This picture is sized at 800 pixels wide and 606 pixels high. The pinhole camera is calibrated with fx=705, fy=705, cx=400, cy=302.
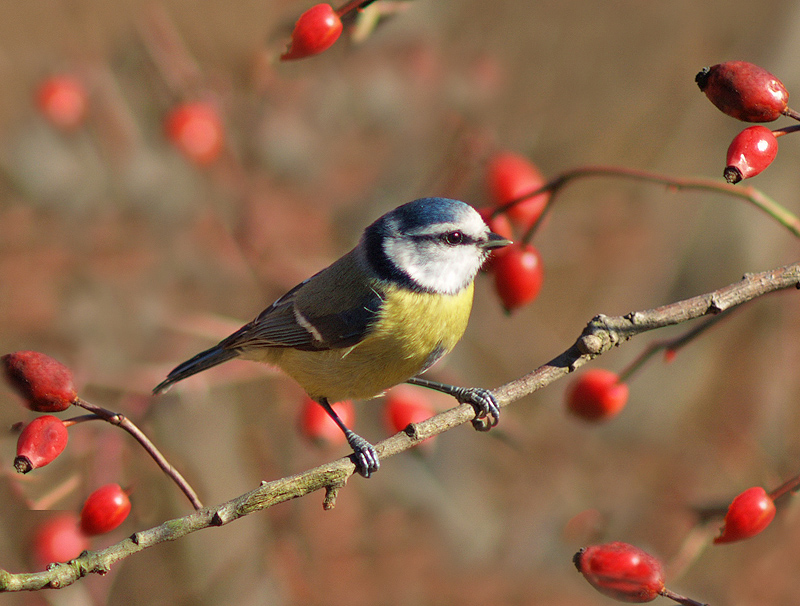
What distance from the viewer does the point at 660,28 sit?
15.9ft

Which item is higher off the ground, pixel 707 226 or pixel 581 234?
pixel 707 226

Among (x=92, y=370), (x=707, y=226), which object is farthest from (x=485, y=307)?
(x=92, y=370)

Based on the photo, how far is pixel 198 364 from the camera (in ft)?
7.38

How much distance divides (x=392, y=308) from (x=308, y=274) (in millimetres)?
704

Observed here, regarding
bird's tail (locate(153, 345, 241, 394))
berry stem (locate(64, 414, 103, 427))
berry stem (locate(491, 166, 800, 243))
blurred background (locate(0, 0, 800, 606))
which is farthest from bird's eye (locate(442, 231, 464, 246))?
berry stem (locate(64, 414, 103, 427))

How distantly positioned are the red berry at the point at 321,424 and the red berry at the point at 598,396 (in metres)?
0.75

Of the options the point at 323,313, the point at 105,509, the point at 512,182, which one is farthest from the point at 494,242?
the point at 105,509

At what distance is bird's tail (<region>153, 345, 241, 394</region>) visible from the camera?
7.03 feet

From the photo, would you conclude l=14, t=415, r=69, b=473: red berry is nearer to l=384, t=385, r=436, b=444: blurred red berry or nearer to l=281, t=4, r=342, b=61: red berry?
l=281, t=4, r=342, b=61: red berry

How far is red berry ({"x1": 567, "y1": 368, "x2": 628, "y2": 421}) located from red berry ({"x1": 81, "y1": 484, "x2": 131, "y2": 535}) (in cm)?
121

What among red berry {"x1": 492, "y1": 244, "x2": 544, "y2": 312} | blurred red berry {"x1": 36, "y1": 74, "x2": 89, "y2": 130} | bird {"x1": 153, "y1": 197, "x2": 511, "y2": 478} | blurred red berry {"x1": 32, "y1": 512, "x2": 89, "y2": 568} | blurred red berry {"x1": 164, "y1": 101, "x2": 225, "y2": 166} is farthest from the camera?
blurred red berry {"x1": 36, "y1": 74, "x2": 89, "y2": 130}

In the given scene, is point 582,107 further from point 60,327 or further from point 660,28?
point 60,327

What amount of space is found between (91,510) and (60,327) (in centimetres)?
163

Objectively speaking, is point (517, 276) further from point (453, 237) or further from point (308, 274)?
point (308, 274)
